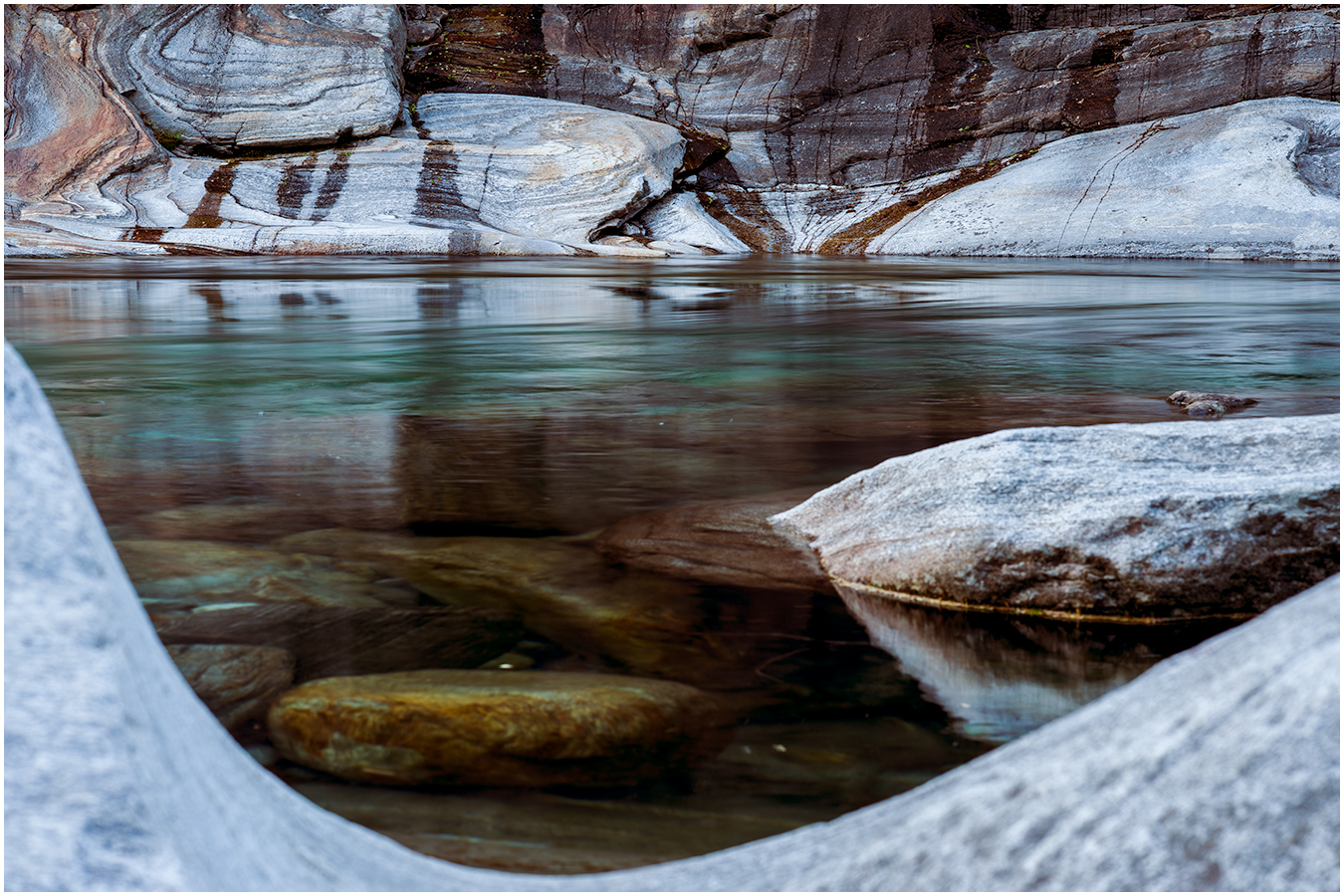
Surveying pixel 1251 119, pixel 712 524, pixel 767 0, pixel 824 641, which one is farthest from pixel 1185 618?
pixel 767 0

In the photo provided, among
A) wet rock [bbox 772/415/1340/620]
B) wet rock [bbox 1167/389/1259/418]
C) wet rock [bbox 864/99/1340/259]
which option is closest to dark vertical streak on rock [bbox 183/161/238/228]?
wet rock [bbox 864/99/1340/259]

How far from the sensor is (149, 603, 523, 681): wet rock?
212 centimetres

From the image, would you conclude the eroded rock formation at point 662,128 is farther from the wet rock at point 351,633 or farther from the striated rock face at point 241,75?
the wet rock at point 351,633

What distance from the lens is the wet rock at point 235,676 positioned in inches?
75.2

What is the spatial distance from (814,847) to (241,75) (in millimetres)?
25902

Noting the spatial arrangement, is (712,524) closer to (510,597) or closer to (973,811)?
(510,597)

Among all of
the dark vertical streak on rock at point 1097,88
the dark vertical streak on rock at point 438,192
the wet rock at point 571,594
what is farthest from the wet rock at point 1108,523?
the dark vertical streak on rock at point 1097,88

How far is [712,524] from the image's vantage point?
311 centimetres

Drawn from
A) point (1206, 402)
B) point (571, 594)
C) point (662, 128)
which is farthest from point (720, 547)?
point (662, 128)

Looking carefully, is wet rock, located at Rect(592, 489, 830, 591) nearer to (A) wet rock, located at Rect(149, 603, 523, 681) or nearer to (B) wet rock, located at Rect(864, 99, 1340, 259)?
(A) wet rock, located at Rect(149, 603, 523, 681)

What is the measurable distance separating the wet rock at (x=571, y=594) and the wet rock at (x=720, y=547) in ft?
0.35

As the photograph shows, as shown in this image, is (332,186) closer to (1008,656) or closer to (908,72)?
(908,72)

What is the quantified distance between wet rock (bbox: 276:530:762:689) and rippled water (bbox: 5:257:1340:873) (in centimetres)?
7

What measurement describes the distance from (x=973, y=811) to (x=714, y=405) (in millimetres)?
4185
